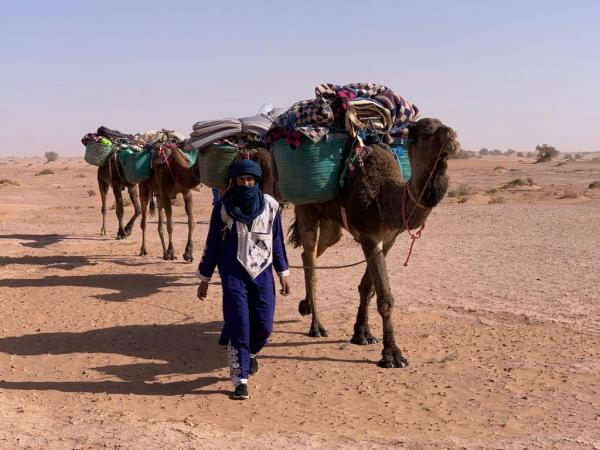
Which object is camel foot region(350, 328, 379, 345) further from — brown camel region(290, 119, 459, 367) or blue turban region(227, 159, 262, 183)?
blue turban region(227, 159, 262, 183)

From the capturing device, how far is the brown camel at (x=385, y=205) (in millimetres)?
6371

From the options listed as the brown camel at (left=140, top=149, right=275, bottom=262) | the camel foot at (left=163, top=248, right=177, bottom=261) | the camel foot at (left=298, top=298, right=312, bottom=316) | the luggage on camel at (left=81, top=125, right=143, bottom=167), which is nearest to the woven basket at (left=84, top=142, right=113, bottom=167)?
the luggage on camel at (left=81, top=125, right=143, bottom=167)

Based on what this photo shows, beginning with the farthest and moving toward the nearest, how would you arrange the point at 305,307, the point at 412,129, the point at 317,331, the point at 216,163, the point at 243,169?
the point at 216,163, the point at 305,307, the point at 317,331, the point at 412,129, the point at 243,169

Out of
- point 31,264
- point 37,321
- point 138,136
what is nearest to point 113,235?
point 138,136

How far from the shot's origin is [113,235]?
17625 mm

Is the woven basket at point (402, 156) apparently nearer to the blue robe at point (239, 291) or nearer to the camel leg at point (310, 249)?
the camel leg at point (310, 249)

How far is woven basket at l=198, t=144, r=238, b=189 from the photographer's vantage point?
407 inches

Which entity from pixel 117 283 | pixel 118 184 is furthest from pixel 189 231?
pixel 118 184

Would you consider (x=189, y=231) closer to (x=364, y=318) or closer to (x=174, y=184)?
(x=174, y=184)

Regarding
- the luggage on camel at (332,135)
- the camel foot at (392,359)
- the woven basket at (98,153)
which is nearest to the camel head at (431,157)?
the luggage on camel at (332,135)

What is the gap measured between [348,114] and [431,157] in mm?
1218

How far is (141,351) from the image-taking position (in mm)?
7559

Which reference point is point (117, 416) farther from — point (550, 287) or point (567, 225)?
point (567, 225)

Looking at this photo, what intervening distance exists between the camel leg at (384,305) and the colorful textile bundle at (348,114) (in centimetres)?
121
